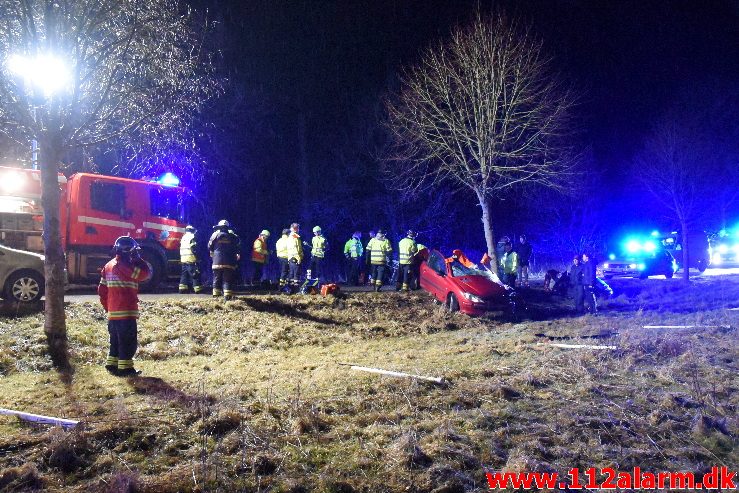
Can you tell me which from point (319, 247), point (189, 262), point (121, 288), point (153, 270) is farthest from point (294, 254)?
point (121, 288)

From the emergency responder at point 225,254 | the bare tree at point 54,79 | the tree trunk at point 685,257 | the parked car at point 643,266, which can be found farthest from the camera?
the parked car at point 643,266

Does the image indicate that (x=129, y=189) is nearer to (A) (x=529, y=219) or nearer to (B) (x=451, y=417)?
(B) (x=451, y=417)

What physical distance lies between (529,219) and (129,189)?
25164 mm

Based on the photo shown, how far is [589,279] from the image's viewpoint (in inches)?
507

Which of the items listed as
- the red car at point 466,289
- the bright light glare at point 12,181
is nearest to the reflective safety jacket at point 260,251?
the red car at point 466,289

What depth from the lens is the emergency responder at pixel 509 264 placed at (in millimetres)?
15766

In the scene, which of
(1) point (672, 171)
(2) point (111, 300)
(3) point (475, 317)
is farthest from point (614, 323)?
(1) point (672, 171)

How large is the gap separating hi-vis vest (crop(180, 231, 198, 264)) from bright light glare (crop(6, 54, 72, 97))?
4951 mm

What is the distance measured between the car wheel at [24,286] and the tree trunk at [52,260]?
2.18 m

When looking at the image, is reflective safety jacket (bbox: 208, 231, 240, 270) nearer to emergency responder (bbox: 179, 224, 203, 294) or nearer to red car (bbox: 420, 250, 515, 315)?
emergency responder (bbox: 179, 224, 203, 294)

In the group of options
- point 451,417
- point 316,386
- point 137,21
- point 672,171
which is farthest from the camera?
point 672,171

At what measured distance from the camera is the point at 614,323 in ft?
36.2

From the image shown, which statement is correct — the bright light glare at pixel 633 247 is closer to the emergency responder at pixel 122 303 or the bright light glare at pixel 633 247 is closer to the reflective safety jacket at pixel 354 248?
the reflective safety jacket at pixel 354 248

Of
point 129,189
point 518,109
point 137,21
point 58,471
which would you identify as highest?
point 518,109
